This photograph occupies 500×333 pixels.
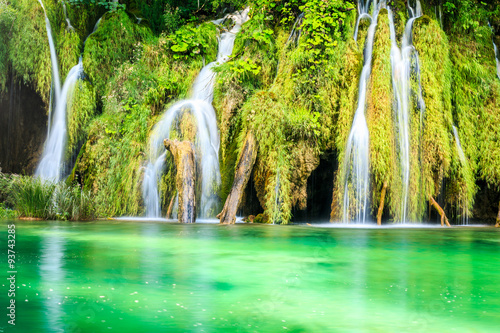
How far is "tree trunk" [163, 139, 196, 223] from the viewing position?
1039 centimetres

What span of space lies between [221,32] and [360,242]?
846 centimetres

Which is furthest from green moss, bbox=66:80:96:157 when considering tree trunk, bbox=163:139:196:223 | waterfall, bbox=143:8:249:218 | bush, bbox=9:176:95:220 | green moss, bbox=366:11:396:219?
green moss, bbox=366:11:396:219

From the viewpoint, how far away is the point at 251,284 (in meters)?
4.17

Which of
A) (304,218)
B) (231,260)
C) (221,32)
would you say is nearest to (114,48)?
(221,32)

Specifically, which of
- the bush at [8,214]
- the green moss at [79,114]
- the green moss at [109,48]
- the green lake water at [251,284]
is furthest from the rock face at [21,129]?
the green lake water at [251,284]

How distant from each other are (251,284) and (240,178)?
20.2 feet

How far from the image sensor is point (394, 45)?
36.8ft

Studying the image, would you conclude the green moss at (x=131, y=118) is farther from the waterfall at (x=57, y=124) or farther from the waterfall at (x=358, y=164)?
the waterfall at (x=358, y=164)

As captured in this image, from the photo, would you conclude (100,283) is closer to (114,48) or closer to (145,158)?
(145,158)

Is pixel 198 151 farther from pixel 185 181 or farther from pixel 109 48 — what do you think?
pixel 109 48

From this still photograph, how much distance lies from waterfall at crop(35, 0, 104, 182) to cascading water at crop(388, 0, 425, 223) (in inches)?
299

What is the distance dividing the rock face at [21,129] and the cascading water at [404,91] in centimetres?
880

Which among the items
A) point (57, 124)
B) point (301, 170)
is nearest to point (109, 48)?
point (57, 124)

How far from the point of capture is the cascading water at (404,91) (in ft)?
34.3
